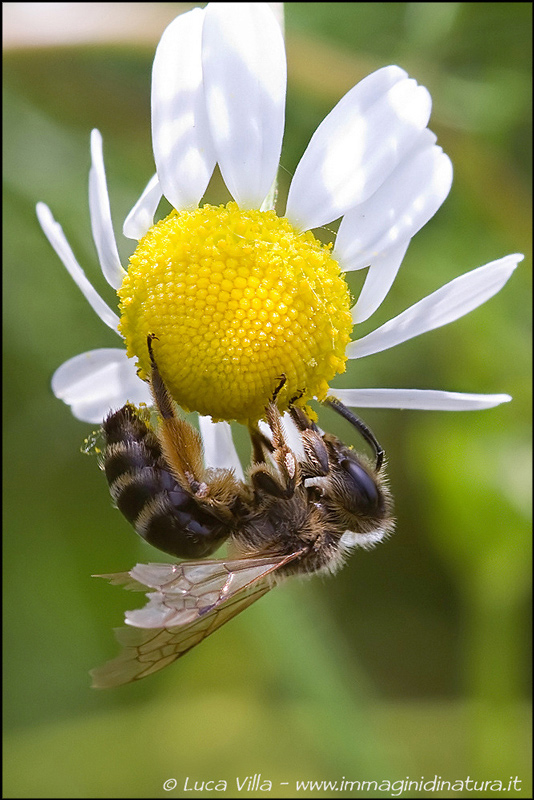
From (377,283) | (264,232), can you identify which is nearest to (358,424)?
(377,283)

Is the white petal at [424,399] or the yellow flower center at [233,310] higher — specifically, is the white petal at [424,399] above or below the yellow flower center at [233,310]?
below

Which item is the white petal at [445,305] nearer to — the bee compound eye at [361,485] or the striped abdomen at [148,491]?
the bee compound eye at [361,485]

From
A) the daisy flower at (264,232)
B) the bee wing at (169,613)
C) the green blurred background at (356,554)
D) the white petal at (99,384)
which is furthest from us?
the green blurred background at (356,554)

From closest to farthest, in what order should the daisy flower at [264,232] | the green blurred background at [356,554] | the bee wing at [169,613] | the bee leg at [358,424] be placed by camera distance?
the bee wing at [169,613] → the daisy flower at [264,232] → the bee leg at [358,424] → the green blurred background at [356,554]

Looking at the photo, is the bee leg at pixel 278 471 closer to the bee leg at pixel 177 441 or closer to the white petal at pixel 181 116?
the bee leg at pixel 177 441

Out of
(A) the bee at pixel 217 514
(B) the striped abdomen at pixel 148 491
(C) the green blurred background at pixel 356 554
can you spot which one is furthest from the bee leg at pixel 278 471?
(C) the green blurred background at pixel 356 554

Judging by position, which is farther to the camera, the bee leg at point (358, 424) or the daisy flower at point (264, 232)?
the bee leg at point (358, 424)

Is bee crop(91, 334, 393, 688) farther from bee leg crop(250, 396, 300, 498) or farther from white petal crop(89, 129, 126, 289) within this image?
white petal crop(89, 129, 126, 289)
